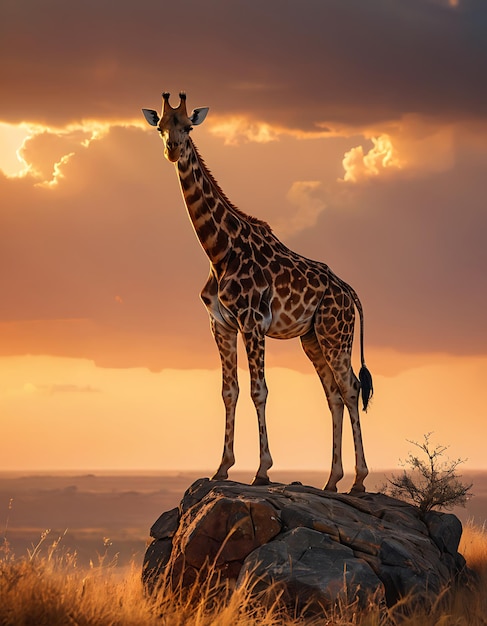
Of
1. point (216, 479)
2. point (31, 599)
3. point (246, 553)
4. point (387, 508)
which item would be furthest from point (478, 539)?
point (31, 599)

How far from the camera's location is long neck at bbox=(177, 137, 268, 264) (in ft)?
55.6

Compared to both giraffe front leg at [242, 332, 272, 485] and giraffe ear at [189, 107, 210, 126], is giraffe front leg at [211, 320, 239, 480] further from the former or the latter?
giraffe ear at [189, 107, 210, 126]

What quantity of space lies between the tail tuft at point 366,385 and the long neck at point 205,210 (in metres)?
3.66

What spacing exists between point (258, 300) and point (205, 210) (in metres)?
1.86

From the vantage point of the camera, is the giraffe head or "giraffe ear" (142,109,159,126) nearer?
the giraffe head

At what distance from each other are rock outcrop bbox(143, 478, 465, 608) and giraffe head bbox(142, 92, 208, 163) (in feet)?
18.1

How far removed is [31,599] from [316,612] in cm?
368

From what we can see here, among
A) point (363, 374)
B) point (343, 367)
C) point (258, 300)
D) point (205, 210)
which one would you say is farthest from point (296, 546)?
point (205, 210)

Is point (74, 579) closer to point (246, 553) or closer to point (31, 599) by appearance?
point (31, 599)

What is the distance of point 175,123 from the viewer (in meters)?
16.3

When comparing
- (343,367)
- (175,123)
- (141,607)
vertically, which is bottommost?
(141,607)

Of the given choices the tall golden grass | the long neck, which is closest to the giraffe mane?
the long neck

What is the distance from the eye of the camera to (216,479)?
639 inches

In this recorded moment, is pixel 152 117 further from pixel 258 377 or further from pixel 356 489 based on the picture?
pixel 356 489
